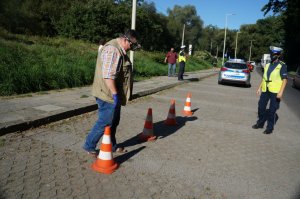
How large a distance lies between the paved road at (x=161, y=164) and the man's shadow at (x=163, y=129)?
2cm

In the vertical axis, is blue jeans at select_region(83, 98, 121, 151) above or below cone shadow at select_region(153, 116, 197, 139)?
above

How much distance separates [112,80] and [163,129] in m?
2.96

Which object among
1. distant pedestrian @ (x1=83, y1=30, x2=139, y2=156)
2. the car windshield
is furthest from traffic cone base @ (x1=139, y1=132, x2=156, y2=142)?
the car windshield

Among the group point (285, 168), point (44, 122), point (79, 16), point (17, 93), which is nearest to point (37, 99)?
point (17, 93)

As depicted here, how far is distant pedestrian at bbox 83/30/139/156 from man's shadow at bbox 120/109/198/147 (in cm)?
108

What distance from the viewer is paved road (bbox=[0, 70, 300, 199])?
3893 millimetres

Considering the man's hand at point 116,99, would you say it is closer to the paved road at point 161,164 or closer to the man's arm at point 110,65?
the man's arm at point 110,65

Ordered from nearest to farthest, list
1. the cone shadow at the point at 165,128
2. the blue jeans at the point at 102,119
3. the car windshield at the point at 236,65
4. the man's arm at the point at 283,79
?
the blue jeans at the point at 102,119
the cone shadow at the point at 165,128
the man's arm at the point at 283,79
the car windshield at the point at 236,65

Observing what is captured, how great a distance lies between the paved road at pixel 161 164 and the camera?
3893 millimetres

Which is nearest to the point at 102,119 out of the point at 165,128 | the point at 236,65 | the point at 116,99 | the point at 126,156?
the point at 116,99

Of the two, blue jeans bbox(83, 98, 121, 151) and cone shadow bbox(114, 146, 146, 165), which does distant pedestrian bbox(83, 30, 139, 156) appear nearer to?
blue jeans bbox(83, 98, 121, 151)

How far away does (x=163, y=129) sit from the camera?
23.0ft

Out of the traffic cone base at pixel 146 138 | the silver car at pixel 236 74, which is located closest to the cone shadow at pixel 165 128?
the traffic cone base at pixel 146 138

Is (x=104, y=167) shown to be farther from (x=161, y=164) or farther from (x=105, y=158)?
(x=161, y=164)
